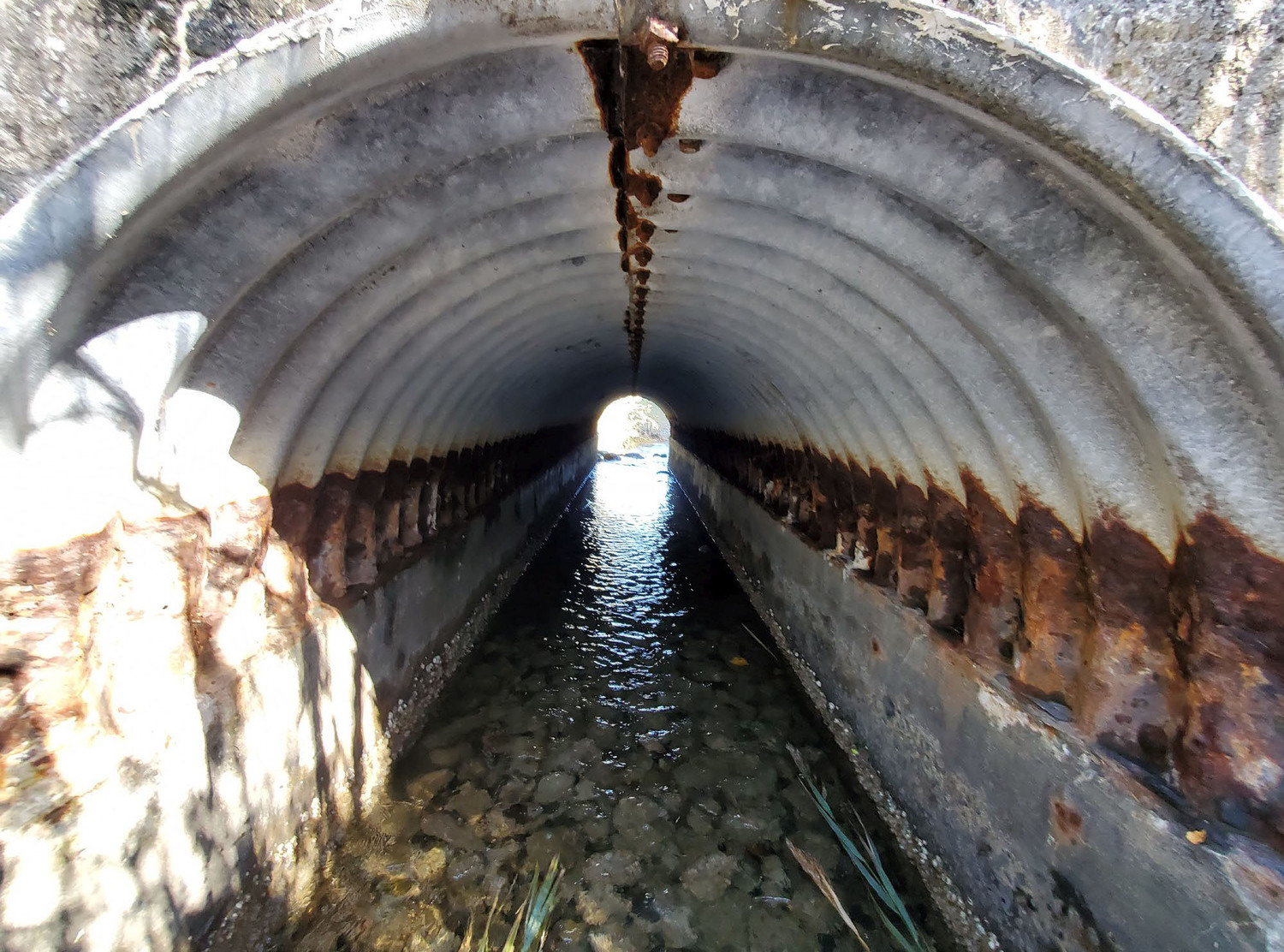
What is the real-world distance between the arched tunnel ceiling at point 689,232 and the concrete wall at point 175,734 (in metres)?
0.48

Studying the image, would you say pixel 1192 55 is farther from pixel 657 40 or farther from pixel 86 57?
pixel 86 57

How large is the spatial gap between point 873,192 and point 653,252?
1.97m

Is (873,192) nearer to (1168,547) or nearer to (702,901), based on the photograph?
(1168,547)

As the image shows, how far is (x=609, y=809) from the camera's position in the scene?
16.7 feet

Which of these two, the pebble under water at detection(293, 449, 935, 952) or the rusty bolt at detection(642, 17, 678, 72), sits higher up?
the rusty bolt at detection(642, 17, 678, 72)

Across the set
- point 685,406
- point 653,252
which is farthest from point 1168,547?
point 685,406

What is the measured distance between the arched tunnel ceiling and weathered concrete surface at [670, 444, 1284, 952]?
125 centimetres

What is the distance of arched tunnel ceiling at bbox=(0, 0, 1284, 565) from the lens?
2160mm

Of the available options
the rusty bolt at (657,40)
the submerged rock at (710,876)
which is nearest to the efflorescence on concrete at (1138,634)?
the submerged rock at (710,876)

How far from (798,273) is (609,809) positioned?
4.45 metres

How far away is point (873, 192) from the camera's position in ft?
11.2

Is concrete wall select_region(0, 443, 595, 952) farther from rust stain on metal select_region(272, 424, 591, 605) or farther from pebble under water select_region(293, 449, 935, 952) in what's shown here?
pebble under water select_region(293, 449, 935, 952)

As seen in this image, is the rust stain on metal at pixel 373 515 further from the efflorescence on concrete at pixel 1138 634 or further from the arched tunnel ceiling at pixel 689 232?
the efflorescence on concrete at pixel 1138 634

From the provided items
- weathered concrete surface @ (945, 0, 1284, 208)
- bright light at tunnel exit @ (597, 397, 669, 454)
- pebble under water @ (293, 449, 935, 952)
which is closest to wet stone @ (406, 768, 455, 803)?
pebble under water @ (293, 449, 935, 952)
